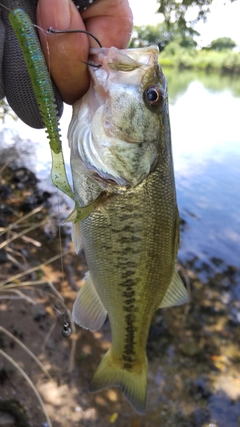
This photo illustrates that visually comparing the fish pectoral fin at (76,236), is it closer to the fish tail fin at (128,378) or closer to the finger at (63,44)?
the finger at (63,44)

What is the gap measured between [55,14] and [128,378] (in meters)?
2.06

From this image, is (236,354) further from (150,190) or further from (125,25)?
(125,25)

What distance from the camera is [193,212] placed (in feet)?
26.6

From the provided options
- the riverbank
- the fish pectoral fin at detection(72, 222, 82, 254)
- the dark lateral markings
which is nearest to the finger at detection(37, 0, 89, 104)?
the fish pectoral fin at detection(72, 222, 82, 254)

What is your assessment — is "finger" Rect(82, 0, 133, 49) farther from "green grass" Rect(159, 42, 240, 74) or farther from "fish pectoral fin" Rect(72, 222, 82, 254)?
"green grass" Rect(159, 42, 240, 74)

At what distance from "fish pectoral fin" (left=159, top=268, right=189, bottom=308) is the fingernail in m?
1.37

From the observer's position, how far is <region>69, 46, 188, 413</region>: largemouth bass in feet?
5.14

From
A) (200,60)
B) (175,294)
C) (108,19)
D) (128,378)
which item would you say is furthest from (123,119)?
(200,60)

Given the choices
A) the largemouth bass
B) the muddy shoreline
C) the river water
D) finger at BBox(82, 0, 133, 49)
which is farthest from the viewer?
the river water

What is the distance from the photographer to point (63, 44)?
1312 mm

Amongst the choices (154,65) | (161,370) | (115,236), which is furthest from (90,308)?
(161,370)

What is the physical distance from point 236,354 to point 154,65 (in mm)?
4161

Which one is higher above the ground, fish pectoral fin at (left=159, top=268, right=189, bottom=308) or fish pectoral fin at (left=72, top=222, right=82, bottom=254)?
fish pectoral fin at (left=72, top=222, right=82, bottom=254)

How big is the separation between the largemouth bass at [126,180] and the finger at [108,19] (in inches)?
3.3
